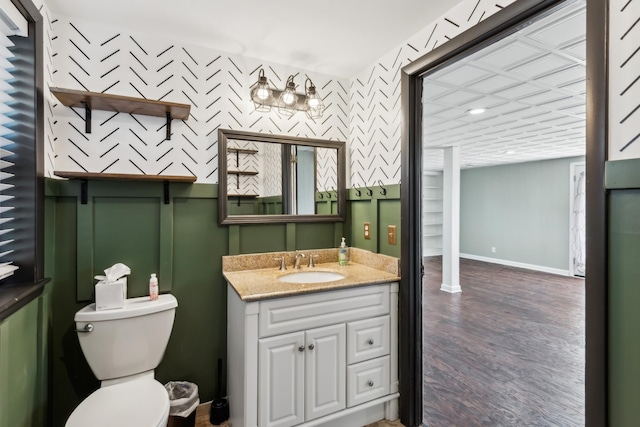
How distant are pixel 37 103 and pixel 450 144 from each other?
4.62 meters

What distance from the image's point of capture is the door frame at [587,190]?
1036 mm

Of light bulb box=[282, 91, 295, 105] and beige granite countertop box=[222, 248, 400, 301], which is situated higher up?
light bulb box=[282, 91, 295, 105]

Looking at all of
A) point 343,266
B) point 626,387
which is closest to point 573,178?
point 343,266

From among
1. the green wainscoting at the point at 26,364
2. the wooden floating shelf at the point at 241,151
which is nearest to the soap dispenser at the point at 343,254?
the wooden floating shelf at the point at 241,151

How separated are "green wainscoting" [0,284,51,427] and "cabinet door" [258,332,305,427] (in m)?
0.96

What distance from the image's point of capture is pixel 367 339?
182 centimetres

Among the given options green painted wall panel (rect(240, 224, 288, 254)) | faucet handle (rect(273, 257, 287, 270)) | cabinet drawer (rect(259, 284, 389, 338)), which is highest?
green painted wall panel (rect(240, 224, 288, 254))

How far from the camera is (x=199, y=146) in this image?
6.56ft

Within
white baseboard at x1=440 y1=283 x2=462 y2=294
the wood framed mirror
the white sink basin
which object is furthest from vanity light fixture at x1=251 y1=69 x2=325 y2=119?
white baseboard at x1=440 y1=283 x2=462 y2=294

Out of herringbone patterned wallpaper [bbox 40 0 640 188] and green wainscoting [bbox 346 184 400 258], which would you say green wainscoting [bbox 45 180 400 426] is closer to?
green wainscoting [bbox 346 184 400 258]

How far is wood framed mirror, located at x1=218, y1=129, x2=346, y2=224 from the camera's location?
2.07m

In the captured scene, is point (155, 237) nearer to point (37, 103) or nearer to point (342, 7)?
point (37, 103)

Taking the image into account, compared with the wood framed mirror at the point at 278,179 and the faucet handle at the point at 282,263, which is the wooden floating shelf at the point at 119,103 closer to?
the wood framed mirror at the point at 278,179

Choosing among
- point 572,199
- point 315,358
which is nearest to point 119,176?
point 315,358
